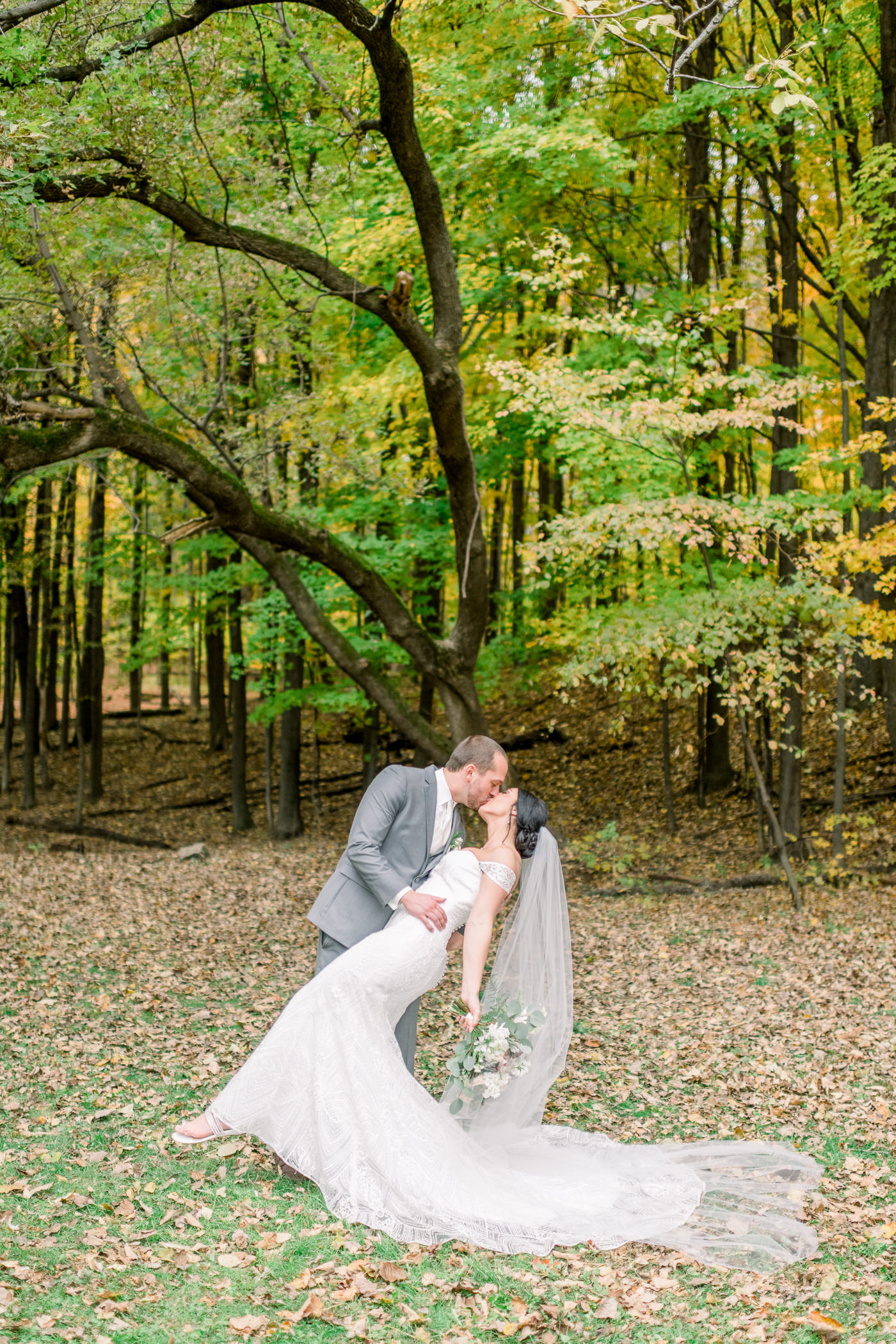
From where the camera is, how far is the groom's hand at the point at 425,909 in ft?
14.0

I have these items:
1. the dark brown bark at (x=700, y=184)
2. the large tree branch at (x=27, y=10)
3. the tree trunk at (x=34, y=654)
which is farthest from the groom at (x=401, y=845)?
the tree trunk at (x=34, y=654)

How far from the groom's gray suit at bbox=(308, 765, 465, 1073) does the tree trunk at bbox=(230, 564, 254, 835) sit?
959cm

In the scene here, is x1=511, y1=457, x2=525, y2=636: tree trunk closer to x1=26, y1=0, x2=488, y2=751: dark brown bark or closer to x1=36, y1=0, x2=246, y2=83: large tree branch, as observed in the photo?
x1=26, y1=0, x2=488, y2=751: dark brown bark

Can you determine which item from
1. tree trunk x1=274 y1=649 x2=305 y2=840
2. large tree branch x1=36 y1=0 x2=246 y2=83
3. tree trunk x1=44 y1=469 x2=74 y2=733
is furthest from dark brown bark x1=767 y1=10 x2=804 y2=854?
tree trunk x1=44 y1=469 x2=74 y2=733

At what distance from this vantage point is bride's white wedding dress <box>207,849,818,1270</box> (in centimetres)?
397

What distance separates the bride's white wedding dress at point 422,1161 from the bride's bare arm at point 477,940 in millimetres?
67

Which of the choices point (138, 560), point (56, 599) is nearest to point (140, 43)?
point (138, 560)

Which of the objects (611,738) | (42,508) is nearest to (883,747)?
(611,738)

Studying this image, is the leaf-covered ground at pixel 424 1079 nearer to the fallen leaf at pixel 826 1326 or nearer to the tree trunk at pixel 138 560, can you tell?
the fallen leaf at pixel 826 1326

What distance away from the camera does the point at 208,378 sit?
12.0m

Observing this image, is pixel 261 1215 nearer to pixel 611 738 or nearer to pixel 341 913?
pixel 341 913

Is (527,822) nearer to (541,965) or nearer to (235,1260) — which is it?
(541,965)

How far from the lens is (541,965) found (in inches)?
191

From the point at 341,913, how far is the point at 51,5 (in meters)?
4.90
